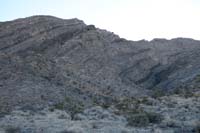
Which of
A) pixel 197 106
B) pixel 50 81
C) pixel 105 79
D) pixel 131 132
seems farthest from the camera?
pixel 105 79

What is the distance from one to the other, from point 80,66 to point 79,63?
1126 millimetres

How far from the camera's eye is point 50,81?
42531 millimetres

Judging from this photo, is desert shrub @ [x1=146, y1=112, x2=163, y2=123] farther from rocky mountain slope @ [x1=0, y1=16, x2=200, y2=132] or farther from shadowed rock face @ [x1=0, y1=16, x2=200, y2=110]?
shadowed rock face @ [x1=0, y1=16, x2=200, y2=110]

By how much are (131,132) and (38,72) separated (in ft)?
75.5

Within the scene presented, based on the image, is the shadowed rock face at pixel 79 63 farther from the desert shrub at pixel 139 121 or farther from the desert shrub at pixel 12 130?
the desert shrub at pixel 12 130

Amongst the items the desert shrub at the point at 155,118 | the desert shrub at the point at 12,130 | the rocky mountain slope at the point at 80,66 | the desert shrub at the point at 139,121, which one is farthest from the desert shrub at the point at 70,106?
the desert shrub at the point at 12,130

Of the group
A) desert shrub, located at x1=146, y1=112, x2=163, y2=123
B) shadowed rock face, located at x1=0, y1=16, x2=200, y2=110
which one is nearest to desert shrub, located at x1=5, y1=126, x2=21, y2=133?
desert shrub, located at x1=146, y1=112, x2=163, y2=123

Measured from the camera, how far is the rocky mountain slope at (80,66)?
37.8 metres

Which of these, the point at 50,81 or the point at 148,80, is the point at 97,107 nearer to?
the point at 50,81

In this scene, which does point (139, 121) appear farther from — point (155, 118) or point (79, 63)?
point (79, 63)

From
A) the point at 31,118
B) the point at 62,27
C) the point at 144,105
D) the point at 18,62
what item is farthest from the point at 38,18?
the point at 31,118

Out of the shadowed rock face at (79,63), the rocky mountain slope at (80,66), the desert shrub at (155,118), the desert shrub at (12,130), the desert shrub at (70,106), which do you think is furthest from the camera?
the shadowed rock face at (79,63)

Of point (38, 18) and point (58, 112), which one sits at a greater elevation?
point (38, 18)

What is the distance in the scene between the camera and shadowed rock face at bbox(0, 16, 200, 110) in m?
39.9
